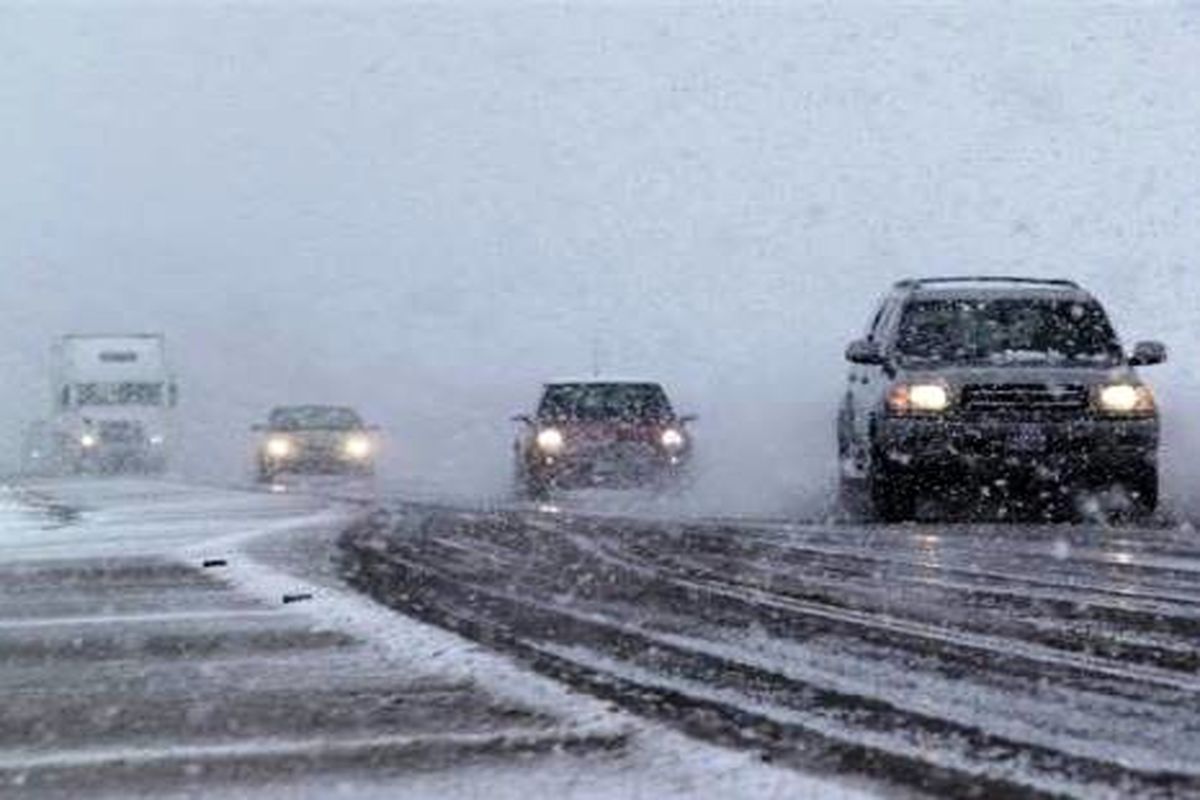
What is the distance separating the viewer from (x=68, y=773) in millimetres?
4570

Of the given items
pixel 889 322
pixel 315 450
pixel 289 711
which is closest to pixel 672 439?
pixel 889 322

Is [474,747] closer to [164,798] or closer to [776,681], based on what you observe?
[164,798]

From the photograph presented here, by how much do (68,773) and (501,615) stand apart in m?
3.17

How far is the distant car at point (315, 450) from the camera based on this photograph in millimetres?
32969

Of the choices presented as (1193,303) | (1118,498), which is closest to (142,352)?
(1118,498)

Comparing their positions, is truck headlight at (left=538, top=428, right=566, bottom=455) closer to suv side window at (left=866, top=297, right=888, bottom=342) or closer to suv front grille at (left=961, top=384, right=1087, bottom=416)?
suv side window at (left=866, top=297, right=888, bottom=342)

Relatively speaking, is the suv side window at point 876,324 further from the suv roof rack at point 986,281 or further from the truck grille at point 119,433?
the truck grille at point 119,433

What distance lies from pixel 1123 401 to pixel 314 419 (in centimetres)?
2156

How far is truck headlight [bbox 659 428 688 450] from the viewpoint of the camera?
21766 millimetres

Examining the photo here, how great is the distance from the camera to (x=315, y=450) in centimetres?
3297

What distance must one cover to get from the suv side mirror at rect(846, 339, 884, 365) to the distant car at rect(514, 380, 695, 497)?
6.39 m

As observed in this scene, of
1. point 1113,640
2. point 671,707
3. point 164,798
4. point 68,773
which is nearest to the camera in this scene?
point 164,798

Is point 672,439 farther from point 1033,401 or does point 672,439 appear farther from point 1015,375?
point 1033,401

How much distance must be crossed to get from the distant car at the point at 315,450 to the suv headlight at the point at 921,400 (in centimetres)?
1948
